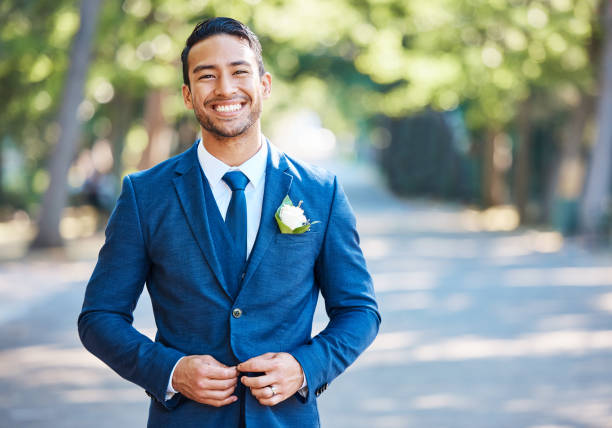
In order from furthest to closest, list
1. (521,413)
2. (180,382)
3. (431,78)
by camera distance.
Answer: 1. (431,78)
2. (521,413)
3. (180,382)

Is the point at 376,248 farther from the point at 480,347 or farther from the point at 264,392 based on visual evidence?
the point at 264,392

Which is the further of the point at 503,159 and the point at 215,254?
the point at 503,159

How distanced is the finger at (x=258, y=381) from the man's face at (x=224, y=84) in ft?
2.31

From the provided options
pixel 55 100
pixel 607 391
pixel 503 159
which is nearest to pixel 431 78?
pixel 503 159

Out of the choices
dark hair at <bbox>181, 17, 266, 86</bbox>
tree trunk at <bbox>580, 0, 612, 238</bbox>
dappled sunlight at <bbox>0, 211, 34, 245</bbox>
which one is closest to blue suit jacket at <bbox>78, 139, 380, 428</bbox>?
dark hair at <bbox>181, 17, 266, 86</bbox>

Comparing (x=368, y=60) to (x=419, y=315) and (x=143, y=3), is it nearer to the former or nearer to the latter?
(x=143, y=3)

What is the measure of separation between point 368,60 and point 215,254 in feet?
75.4

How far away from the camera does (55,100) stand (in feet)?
66.3

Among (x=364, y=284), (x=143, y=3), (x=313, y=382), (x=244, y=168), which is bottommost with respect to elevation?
(x=313, y=382)

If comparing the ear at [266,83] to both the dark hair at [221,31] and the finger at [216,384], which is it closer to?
the dark hair at [221,31]

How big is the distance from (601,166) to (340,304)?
58.7ft

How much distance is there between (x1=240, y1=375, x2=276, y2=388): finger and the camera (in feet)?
8.06

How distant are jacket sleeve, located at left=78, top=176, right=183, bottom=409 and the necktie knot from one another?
0.92 ft

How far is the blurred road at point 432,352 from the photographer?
6.54 meters
